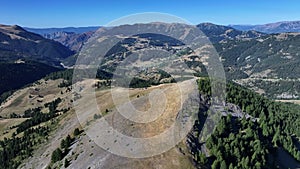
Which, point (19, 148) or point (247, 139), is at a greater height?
point (247, 139)

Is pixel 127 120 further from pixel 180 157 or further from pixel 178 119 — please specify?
pixel 180 157

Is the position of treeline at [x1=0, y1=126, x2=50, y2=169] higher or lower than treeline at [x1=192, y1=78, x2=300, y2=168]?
lower

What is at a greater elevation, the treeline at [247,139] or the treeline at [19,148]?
the treeline at [247,139]

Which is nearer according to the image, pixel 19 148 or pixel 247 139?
pixel 247 139

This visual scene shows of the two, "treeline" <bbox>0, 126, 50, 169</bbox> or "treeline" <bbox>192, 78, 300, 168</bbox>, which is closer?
"treeline" <bbox>192, 78, 300, 168</bbox>

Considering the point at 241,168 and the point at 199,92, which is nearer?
the point at 241,168

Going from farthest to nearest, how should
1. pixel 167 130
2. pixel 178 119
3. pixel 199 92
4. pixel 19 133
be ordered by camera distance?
pixel 19 133
pixel 199 92
pixel 178 119
pixel 167 130

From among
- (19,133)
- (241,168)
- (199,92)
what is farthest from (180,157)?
(19,133)

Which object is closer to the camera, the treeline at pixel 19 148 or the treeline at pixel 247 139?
the treeline at pixel 247 139
